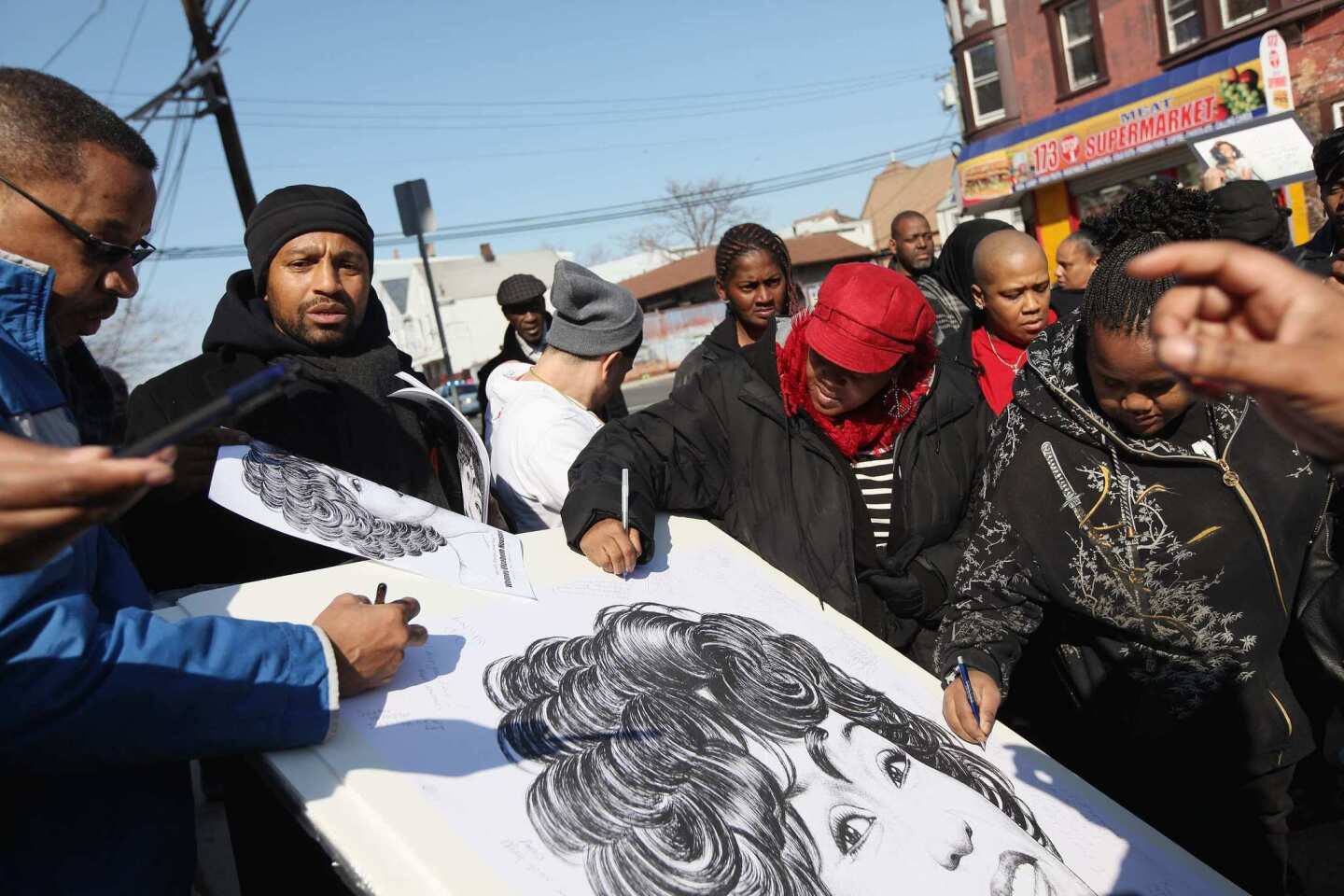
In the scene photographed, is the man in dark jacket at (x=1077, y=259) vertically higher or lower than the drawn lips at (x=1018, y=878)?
higher

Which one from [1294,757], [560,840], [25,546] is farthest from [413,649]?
[1294,757]

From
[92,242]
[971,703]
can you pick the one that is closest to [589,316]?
[92,242]

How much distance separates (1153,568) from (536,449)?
1529mm

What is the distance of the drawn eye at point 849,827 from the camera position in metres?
1.61

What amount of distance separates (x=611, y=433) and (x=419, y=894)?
134 centimetres

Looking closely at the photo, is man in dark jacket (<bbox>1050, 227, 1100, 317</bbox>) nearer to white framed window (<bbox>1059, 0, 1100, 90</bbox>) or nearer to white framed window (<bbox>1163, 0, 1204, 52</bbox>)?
white framed window (<bbox>1163, 0, 1204, 52</bbox>)

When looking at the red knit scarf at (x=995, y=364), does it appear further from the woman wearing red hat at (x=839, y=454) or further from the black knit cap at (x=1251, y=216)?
the woman wearing red hat at (x=839, y=454)

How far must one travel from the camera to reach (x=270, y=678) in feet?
4.62

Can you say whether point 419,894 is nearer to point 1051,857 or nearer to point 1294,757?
point 1051,857

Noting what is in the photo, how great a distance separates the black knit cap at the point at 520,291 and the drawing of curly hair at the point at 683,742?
4.82 metres

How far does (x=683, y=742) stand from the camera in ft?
5.60

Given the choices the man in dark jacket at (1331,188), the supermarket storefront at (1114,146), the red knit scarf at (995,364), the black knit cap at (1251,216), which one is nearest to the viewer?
the man in dark jacket at (1331,188)

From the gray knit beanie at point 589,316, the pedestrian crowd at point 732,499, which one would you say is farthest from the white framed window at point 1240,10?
the gray knit beanie at point 589,316

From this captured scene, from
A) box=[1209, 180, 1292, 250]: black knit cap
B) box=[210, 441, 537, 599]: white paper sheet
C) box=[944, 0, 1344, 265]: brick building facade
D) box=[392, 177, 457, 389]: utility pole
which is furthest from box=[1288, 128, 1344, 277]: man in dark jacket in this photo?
box=[944, 0, 1344, 265]: brick building facade
